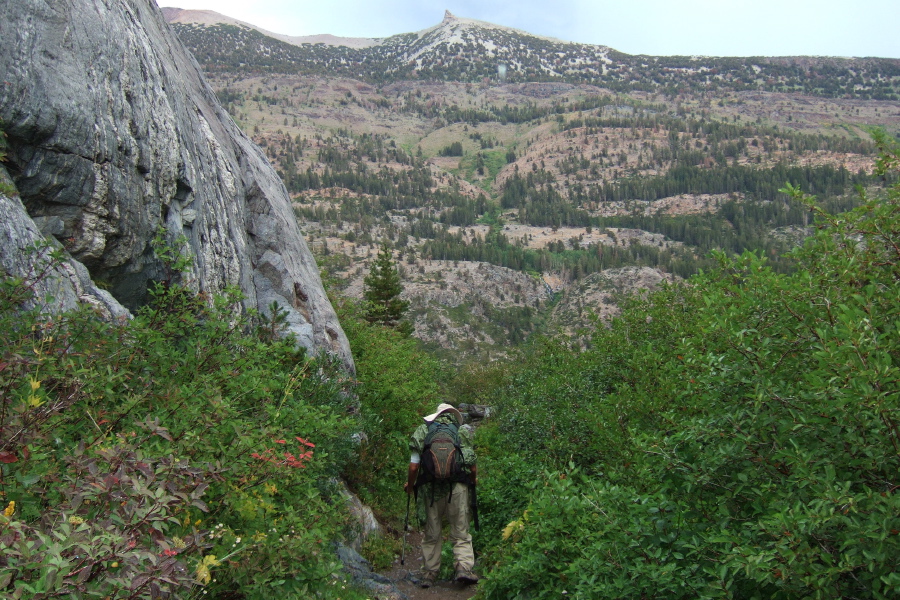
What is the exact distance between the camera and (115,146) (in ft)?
25.3

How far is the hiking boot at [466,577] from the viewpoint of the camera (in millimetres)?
7570

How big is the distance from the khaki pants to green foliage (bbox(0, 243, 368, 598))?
2374 mm

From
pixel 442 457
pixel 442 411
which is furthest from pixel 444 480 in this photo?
pixel 442 411

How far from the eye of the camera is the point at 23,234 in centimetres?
569

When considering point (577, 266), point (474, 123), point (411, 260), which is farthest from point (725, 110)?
point (411, 260)

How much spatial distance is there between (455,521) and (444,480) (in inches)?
30.6

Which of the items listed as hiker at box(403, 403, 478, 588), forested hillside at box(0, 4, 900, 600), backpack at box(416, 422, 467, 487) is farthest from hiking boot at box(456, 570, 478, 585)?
backpack at box(416, 422, 467, 487)

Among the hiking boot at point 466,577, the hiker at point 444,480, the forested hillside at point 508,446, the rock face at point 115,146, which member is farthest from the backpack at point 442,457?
the rock face at point 115,146

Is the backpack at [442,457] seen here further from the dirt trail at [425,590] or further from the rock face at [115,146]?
the rock face at [115,146]

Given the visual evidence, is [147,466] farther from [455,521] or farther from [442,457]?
[455,521]

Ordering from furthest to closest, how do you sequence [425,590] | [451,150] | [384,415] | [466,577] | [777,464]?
[451,150] < [384,415] < [425,590] < [466,577] < [777,464]

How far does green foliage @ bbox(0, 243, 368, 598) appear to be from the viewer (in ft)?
7.55

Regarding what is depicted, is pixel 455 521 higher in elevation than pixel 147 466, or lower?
lower

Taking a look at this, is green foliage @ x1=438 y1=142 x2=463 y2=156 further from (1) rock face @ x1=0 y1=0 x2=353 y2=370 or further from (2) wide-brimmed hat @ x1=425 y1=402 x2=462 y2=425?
(2) wide-brimmed hat @ x1=425 y1=402 x2=462 y2=425
